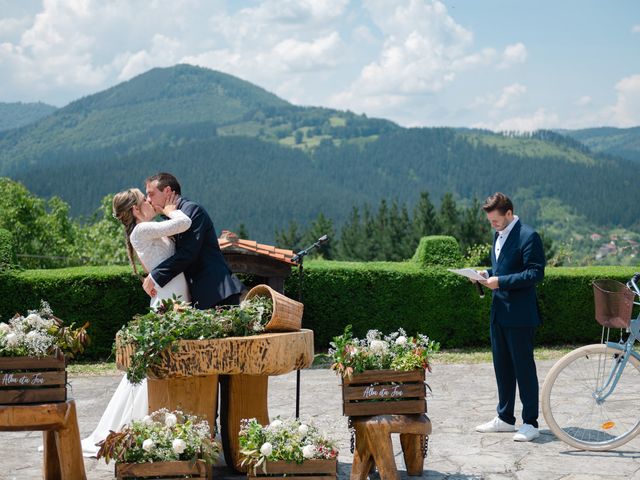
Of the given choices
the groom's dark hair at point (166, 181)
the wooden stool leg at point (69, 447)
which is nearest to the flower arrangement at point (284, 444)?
the wooden stool leg at point (69, 447)

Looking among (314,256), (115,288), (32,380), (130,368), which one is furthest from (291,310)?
(314,256)

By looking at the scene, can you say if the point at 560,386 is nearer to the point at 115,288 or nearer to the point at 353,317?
the point at 353,317

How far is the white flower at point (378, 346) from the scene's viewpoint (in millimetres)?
5704

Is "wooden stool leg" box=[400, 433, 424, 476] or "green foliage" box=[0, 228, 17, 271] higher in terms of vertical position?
"green foliage" box=[0, 228, 17, 271]

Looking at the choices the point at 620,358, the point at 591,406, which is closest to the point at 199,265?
the point at 620,358

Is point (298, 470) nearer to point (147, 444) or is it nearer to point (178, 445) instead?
point (178, 445)

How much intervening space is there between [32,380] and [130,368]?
0.61 metres

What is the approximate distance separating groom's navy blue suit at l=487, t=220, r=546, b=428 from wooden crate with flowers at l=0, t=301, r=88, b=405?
11.6ft

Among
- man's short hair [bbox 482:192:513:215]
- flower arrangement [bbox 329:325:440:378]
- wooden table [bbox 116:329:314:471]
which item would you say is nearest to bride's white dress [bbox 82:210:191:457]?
wooden table [bbox 116:329:314:471]

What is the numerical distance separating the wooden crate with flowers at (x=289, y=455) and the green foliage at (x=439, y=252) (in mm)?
8796

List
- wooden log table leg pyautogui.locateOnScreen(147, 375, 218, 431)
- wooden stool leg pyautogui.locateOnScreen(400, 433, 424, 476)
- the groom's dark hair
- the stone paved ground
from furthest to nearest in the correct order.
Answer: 1. the groom's dark hair
2. the stone paved ground
3. wooden stool leg pyautogui.locateOnScreen(400, 433, 424, 476)
4. wooden log table leg pyautogui.locateOnScreen(147, 375, 218, 431)

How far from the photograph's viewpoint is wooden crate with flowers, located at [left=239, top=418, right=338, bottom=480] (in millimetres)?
4992

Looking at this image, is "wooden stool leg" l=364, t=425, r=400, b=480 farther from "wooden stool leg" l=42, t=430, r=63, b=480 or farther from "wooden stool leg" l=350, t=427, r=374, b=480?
"wooden stool leg" l=42, t=430, r=63, b=480

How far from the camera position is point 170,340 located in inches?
204
